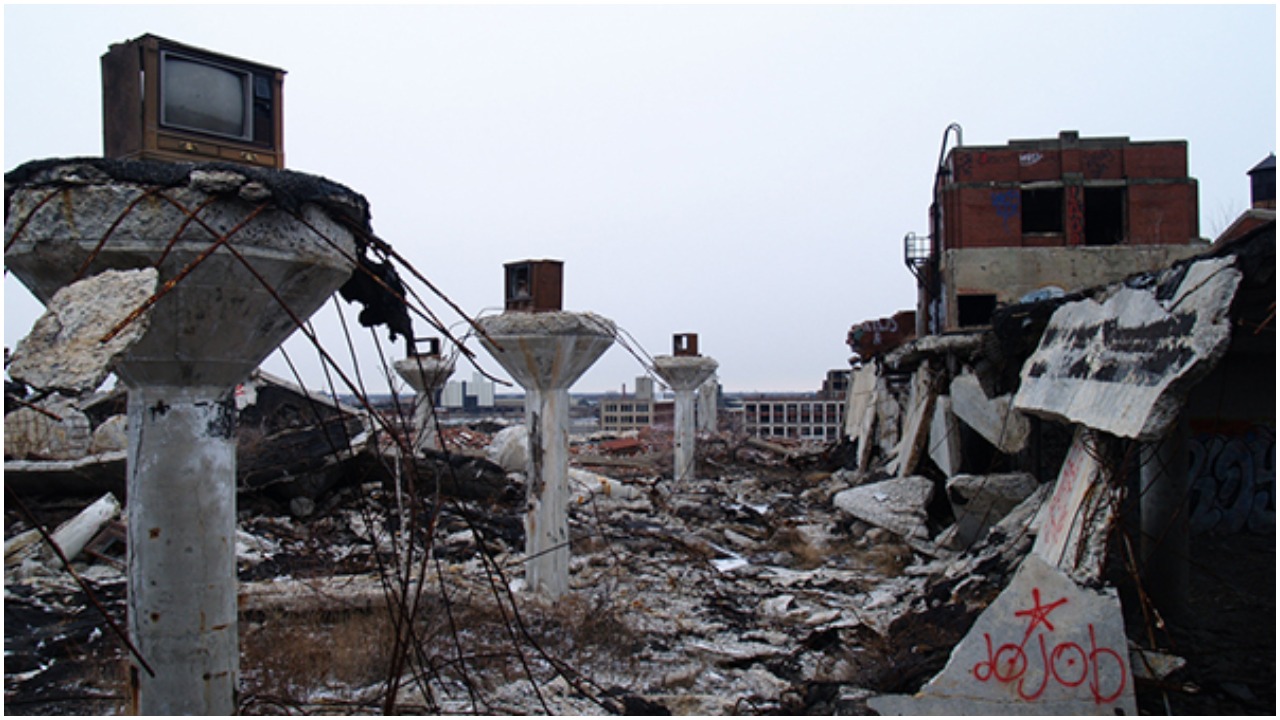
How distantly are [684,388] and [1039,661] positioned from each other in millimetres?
14455

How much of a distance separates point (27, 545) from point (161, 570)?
709 centimetres

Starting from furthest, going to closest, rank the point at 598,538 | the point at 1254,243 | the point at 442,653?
1. the point at 598,538
2. the point at 442,653
3. the point at 1254,243

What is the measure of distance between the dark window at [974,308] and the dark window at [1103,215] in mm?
4168

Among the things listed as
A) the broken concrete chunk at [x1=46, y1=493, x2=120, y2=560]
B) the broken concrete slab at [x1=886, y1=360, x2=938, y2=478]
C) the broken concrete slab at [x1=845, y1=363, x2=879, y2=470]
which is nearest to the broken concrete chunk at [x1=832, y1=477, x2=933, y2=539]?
the broken concrete slab at [x1=886, y1=360, x2=938, y2=478]

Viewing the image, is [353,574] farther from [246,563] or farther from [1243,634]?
[1243,634]

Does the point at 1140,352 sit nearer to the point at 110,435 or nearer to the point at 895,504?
the point at 895,504

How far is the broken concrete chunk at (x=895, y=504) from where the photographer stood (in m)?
11.6

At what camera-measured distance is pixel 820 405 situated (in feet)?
133

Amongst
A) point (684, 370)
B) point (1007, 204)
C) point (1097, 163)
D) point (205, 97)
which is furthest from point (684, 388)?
point (1097, 163)

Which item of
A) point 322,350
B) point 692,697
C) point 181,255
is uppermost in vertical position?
point 181,255

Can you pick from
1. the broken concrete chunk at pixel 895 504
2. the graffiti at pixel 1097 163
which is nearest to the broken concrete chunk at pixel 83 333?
the broken concrete chunk at pixel 895 504

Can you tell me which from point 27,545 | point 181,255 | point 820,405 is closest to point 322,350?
point 181,255

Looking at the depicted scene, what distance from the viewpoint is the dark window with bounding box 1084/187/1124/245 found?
98.1ft

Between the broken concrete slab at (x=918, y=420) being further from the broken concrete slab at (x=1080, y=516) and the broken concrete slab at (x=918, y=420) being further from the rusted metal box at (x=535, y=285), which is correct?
the rusted metal box at (x=535, y=285)
